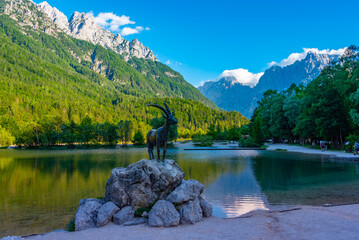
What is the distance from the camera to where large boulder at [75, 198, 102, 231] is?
9221mm

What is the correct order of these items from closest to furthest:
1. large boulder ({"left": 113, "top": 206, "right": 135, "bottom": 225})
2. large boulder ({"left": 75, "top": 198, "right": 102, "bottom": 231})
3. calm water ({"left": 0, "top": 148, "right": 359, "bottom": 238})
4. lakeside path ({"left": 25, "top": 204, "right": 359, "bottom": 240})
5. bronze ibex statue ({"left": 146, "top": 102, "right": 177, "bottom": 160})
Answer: lakeside path ({"left": 25, "top": 204, "right": 359, "bottom": 240}), large boulder ({"left": 75, "top": 198, "right": 102, "bottom": 231}), large boulder ({"left": 113, "top": 206, "right": 135, "bottom": 225}), calm water ({"left": 0, "top": 148, "right": 359, "bottom": 238}), bronze ibex statue ({"left": 146, "top": 102, "right": 177, "bottom": 160})

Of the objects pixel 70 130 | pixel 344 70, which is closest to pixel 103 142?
pixel 70 130

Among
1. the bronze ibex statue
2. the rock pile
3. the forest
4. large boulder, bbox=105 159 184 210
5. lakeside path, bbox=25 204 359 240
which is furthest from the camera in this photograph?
the forest

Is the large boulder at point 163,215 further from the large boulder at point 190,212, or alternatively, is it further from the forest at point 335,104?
the forest at point 335,104

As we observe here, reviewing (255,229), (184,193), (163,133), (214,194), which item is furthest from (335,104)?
(255,229)

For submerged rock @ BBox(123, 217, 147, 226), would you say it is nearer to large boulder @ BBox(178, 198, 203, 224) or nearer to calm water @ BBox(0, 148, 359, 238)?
large boulder @ BBox(178, 198, 203, 224)

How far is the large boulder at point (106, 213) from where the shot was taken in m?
9.29

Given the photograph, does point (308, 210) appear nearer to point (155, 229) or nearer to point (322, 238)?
point (322, 238)

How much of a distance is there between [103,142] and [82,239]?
88780 mm

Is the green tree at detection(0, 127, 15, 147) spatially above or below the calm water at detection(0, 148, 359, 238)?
above

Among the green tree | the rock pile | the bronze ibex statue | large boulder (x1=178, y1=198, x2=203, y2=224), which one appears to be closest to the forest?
the bronze ibex statue

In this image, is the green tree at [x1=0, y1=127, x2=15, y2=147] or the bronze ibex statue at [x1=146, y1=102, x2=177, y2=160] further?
the green tree at [x1=0, y1=127, x2=15, y2=147]

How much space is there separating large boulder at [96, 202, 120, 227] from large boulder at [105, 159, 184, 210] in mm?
364

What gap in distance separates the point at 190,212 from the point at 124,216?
103 inches
